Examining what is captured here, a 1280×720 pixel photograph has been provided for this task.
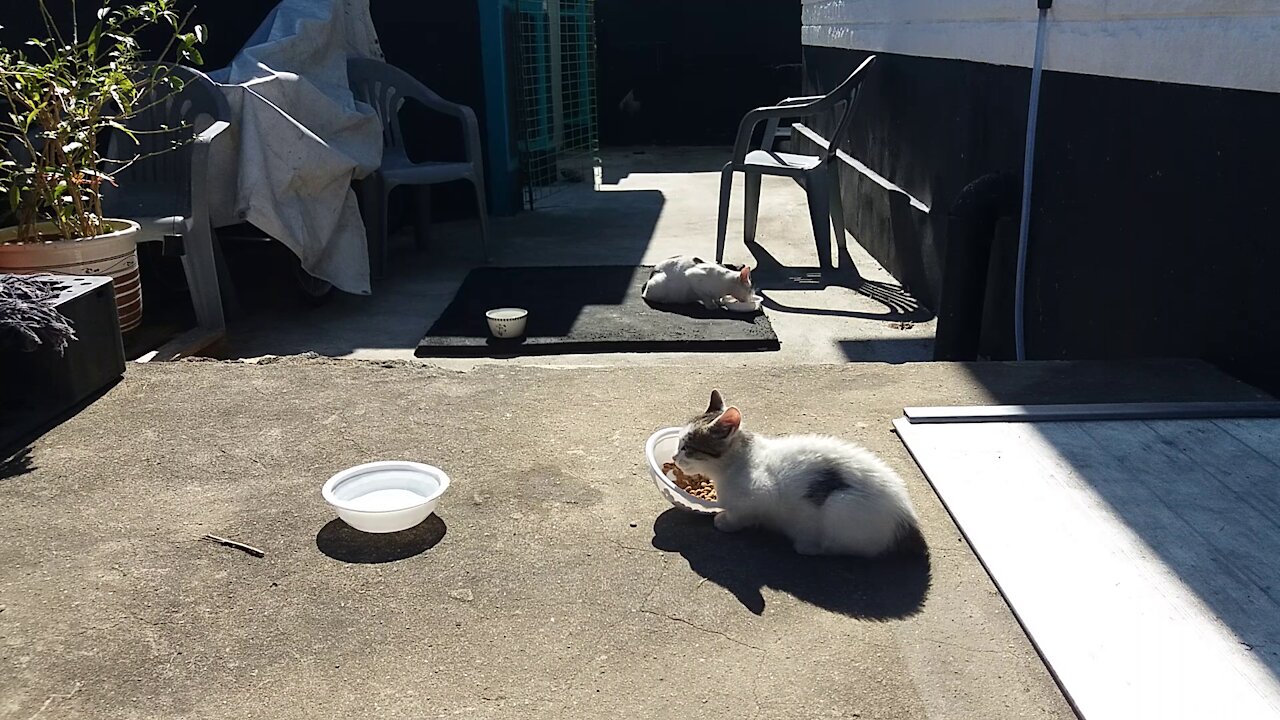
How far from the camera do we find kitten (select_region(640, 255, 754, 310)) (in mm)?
4526

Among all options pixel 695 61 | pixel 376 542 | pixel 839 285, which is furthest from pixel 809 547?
pixel 695 61

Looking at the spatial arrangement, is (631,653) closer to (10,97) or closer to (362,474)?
(362,474)

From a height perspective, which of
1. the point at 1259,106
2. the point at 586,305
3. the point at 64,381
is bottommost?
the point at 586,305

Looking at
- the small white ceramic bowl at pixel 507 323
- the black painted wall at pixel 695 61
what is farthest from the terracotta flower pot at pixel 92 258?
the black painted wall at pixel 695 61

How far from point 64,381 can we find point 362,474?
3.28 ft

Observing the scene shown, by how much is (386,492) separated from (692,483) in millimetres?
621

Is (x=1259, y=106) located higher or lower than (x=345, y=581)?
higher

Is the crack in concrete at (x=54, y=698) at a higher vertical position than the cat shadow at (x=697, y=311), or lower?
higher

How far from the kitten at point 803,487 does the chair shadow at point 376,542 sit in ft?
1.61

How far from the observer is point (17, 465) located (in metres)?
2.25

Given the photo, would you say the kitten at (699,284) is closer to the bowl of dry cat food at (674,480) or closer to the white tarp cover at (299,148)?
the white tarp cover at (299,148)

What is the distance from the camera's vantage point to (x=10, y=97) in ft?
11.0

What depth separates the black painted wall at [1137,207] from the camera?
7.41 feet

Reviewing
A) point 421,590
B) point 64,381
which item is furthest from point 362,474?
point 64,381
